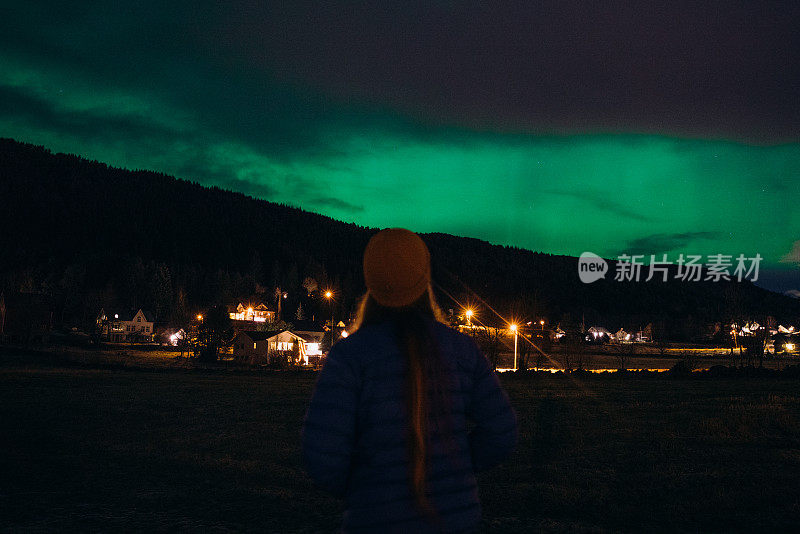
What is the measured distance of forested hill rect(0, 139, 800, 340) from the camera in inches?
4911

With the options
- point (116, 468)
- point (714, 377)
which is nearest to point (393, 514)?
point (116, 468)

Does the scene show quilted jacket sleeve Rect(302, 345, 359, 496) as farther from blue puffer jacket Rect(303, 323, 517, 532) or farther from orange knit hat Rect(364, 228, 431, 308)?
orange knit hat Rect(364, 228, 431, 308)

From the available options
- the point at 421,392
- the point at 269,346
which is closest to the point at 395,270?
the point at 421,392

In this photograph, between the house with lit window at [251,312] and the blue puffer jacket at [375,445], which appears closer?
the blue puffer jacket at [375,445]

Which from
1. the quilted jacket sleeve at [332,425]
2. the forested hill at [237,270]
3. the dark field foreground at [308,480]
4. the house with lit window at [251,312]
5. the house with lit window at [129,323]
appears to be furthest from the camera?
the forested hill at [237,270]

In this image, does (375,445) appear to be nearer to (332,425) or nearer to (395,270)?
(332,425)

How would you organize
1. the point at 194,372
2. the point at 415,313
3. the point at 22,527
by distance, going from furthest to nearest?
the point at 194,372, the point at 22,527, the point at 415,313

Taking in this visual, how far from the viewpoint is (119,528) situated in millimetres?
6910

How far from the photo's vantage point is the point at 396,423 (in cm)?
222

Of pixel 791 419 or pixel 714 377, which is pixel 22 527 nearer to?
pixel 791 419

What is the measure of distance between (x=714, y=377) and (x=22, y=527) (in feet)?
111

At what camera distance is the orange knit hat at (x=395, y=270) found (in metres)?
2.42

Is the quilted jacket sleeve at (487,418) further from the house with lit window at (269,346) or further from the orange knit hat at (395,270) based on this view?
the house with lit window at (269,346)

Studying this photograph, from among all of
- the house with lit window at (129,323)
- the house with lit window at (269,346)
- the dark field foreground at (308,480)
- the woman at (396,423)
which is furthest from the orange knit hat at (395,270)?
the house with lit window at (129,323)
